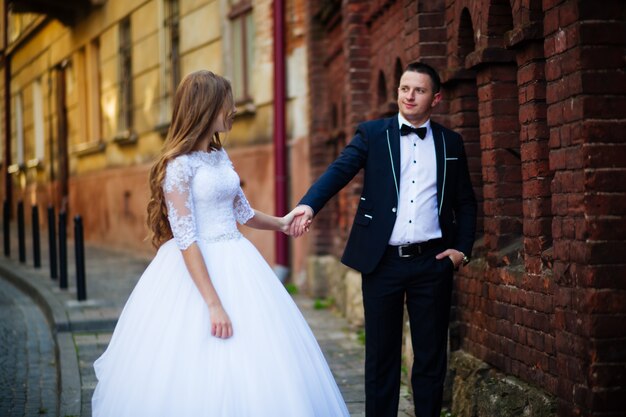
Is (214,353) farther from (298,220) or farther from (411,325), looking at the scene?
(411,325)

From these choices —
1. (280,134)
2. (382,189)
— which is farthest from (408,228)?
(280,134)

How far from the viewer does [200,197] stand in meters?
4.59

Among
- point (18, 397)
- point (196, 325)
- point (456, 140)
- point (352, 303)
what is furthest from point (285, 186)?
point (196, 325)

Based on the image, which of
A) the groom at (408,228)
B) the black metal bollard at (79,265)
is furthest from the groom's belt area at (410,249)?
the black metal bollard at (79,265)

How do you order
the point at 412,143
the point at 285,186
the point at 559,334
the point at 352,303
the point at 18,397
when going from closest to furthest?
the point at 559,334, the point at 412,143, the point at 18,397, the point at 352,303, the point at 285,186

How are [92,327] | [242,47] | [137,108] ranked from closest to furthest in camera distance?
[92,327] < [242,47] < [137,108]

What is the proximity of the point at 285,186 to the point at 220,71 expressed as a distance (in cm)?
315

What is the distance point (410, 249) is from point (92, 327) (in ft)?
16.5

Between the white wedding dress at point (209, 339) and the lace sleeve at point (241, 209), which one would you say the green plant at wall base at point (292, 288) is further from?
the white wedding dress at point (209, 339)

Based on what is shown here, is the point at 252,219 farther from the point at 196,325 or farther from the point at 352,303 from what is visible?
the point at 352,303

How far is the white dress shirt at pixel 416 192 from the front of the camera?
5.26m

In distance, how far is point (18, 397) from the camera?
7062 mm

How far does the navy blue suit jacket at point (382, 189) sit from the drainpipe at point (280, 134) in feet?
23.9

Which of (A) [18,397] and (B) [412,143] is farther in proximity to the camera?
(A) [18,397]
